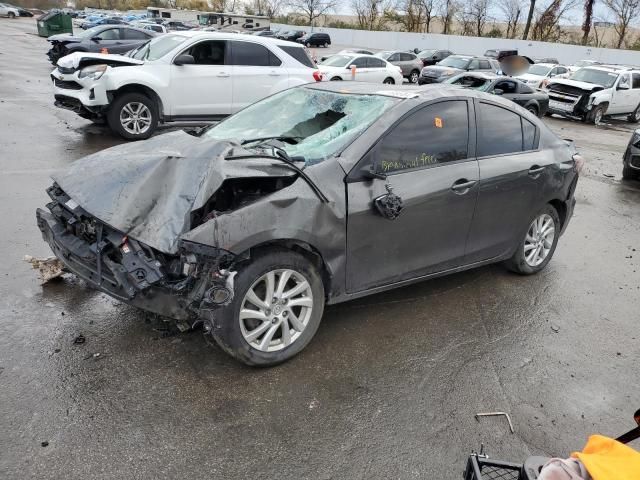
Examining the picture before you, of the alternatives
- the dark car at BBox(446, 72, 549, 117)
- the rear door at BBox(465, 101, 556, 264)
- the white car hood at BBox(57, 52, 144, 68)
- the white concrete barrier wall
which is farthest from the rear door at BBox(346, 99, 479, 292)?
the white concrete barrier wall

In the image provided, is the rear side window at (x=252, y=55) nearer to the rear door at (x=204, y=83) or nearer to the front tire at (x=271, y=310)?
the rear door at (x=204, y=83)

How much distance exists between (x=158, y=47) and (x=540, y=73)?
60.4 ft

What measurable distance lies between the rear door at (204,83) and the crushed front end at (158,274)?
22.1 ft

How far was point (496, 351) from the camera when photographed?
12.4 feet

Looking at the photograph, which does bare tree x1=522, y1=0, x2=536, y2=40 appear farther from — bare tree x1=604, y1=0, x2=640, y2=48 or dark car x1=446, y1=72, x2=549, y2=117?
dark car x1=446, y1=72, x2=549, y2=117

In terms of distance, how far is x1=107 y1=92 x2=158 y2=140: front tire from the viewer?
9.19m

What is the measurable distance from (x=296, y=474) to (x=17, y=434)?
1.42m

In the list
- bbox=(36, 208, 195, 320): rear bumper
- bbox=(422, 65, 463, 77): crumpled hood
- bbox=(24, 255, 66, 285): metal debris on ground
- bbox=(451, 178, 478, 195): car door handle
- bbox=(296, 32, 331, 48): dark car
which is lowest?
bbox=(24, 255, 66, 285): metal debris on ground

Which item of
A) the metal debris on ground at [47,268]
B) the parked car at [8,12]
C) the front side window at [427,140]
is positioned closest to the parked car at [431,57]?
the front side window at [427,140]

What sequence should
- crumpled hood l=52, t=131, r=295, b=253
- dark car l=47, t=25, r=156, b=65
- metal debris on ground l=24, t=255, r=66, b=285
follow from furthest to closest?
dark car l=47, t=25, r=156, b=65 < metal debris on ground l=24, t=255, r=66, b=285 < crumpled hood l=52, t=131, r=295, b=253

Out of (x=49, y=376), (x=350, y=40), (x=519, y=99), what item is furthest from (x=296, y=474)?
(x=350, y=40)

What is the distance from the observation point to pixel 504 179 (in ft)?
14.3

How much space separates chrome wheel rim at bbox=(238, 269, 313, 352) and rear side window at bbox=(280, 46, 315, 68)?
844 cm

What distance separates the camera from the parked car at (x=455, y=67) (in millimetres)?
22173
